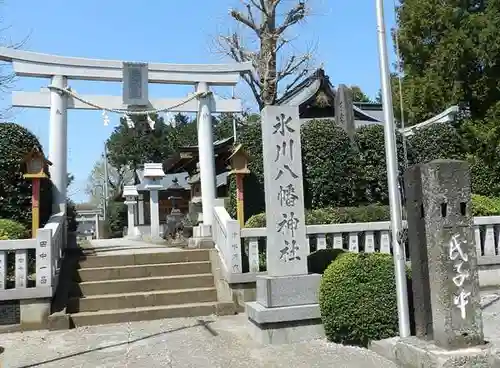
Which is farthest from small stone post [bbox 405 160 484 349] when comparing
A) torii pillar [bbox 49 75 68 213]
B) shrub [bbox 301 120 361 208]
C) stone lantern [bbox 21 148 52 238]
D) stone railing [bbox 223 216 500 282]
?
torii pillar [bbox 49 75 68 213]

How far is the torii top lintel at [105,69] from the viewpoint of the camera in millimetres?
12078

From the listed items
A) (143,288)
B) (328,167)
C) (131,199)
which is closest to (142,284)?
(143,288)

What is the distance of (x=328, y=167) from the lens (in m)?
12.0

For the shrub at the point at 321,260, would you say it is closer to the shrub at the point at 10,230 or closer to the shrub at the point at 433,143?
the shrub at the point at 10,230

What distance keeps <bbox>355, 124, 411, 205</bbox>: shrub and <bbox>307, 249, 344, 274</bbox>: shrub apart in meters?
4.57

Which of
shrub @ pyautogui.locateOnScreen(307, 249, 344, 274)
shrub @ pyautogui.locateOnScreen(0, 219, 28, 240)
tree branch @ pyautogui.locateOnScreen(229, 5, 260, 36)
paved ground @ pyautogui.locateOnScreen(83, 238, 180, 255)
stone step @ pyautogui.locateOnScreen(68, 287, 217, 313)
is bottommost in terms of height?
stone step @ pyautogui.locateOnScreen(68, 287, 217, 313)

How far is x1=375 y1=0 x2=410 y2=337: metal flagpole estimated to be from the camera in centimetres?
563

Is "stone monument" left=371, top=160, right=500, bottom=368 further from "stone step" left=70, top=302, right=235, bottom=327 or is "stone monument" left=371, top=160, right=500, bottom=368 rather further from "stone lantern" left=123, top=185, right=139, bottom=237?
"stone lantern" left=123, top=185, right=139, bottom=237

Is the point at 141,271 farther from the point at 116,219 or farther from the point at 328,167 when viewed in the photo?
the point at 116,219

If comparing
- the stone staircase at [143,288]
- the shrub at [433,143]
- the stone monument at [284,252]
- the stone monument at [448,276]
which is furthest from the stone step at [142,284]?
the shrub at [433,143]

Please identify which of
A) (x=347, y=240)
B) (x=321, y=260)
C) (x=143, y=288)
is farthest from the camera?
(x=347, y=240)

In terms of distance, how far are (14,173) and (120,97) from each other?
379cm

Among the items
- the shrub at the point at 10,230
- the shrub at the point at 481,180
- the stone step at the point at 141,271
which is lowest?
the stone step at the point at 141,271

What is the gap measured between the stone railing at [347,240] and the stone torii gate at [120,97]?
434cm
